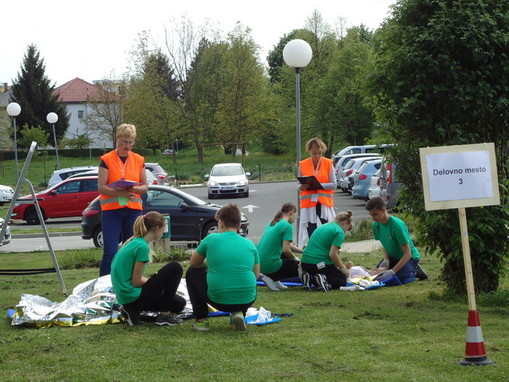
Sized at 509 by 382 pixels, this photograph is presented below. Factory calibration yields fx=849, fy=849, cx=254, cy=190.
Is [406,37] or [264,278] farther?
[264,278]

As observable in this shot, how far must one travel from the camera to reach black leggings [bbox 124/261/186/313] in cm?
790

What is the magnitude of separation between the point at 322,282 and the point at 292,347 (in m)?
3.84

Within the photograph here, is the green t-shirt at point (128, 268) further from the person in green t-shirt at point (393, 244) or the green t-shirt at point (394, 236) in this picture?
the green t-shirt at point (394, 236)

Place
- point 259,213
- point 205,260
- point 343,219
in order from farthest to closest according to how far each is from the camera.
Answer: point 259,213
point 343,219
point 205,260

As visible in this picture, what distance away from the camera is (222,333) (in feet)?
24.7

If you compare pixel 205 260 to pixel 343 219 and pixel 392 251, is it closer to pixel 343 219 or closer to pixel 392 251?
pixel 343 219

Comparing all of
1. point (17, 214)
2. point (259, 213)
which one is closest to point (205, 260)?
point (259, 213)

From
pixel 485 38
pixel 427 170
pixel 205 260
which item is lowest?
pixel 205 260

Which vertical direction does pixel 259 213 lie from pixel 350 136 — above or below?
below

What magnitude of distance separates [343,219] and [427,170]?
163 inches

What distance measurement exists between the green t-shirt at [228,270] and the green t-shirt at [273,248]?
306cm

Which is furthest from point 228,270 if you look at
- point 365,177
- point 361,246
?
point 365,177

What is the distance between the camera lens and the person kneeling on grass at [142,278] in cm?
788

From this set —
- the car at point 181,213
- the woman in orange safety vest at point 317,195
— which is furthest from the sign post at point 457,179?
the car at point 181,213
